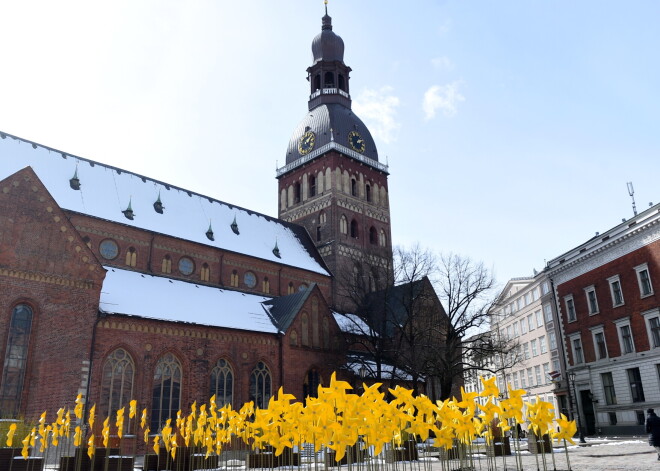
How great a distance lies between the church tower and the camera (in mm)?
47062

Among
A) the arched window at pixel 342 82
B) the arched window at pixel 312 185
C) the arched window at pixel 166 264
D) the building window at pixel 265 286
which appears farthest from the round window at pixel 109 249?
the arched window at pixel 342 82

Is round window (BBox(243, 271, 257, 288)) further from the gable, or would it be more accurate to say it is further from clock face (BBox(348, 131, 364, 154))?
clock face (BBox(348, 131, 364, 154))

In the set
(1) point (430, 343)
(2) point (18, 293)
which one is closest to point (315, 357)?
(1) point (430, 343)

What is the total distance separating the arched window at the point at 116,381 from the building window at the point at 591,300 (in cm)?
2705

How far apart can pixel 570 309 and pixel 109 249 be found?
97.1ft

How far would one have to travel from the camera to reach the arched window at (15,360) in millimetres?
21734

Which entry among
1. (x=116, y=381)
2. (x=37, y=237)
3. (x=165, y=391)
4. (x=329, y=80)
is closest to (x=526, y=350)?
(x=329, y=80)

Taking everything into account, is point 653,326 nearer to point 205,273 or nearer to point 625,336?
point 625,336

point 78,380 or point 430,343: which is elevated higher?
point 430,343

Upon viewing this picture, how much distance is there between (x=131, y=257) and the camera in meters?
32.8

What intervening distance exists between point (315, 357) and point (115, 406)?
1220 cm

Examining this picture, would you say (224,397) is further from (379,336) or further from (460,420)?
(460,420)

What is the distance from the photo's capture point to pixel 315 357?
109ft

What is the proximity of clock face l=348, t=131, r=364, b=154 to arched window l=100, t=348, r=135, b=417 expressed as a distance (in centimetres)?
3135
